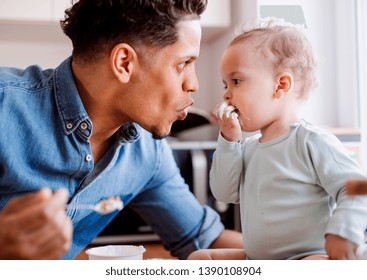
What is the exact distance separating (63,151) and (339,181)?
0.39 meters

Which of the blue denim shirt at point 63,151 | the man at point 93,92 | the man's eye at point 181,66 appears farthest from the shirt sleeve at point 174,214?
the man's eye at point 181,66

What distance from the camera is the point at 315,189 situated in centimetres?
57

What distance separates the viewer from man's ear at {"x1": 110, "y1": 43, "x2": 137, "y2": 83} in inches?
25.9

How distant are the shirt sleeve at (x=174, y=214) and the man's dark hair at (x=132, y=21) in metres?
0.29

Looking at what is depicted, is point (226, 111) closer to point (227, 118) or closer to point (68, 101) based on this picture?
point (227, 118)

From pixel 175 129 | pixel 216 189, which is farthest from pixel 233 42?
pixel 175 129

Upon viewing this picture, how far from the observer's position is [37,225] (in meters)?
0.36

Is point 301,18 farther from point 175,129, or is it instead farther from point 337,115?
point 175,129

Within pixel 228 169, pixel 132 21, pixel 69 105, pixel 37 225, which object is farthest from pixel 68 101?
pixel 37 225

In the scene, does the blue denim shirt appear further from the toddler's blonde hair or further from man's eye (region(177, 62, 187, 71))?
the toddler's blonde hair

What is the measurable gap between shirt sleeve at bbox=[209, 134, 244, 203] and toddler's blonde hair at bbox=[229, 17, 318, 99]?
0.39ft

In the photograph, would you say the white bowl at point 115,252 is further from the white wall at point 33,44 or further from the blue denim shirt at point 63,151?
the white wall at point 33,44

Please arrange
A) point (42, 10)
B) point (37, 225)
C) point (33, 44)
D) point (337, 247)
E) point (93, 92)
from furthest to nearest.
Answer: point (33, 44) < point (42, 10) < point (93, 92) < point (337, 247) < point (37, 225)

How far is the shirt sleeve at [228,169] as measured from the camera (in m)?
0.66
